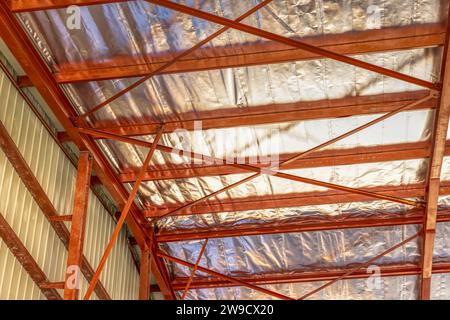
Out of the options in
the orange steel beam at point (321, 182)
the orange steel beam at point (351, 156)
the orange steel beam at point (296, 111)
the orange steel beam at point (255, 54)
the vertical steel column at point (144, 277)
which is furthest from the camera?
Result: the vertical steel column at point (144, 277)

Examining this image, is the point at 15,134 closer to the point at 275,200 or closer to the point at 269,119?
the point at 269,119

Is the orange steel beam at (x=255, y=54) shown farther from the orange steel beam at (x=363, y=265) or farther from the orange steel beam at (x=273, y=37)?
the orange steel beam at (x=363, y=265)

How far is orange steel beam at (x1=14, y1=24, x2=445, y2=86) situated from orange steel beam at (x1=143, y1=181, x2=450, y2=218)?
6.10 meters

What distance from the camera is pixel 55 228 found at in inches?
634

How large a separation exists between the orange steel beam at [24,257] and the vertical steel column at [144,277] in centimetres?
393

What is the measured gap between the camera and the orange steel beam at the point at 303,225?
20.0 metres

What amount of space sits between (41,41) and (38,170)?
2.96 metres

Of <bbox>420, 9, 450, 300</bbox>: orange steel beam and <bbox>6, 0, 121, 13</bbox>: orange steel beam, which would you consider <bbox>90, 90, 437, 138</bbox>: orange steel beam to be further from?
<bbox>6, 0, 121, 13</bbox>: orange steel beam

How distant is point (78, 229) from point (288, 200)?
6.53 meters

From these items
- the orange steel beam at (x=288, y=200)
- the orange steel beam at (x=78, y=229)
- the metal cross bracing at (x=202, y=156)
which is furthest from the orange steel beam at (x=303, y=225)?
the orange steel beam at (x=78, y=229)

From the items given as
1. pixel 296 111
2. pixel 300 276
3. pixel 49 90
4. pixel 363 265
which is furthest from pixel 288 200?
pixel 49 90

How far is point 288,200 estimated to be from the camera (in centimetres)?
1928
